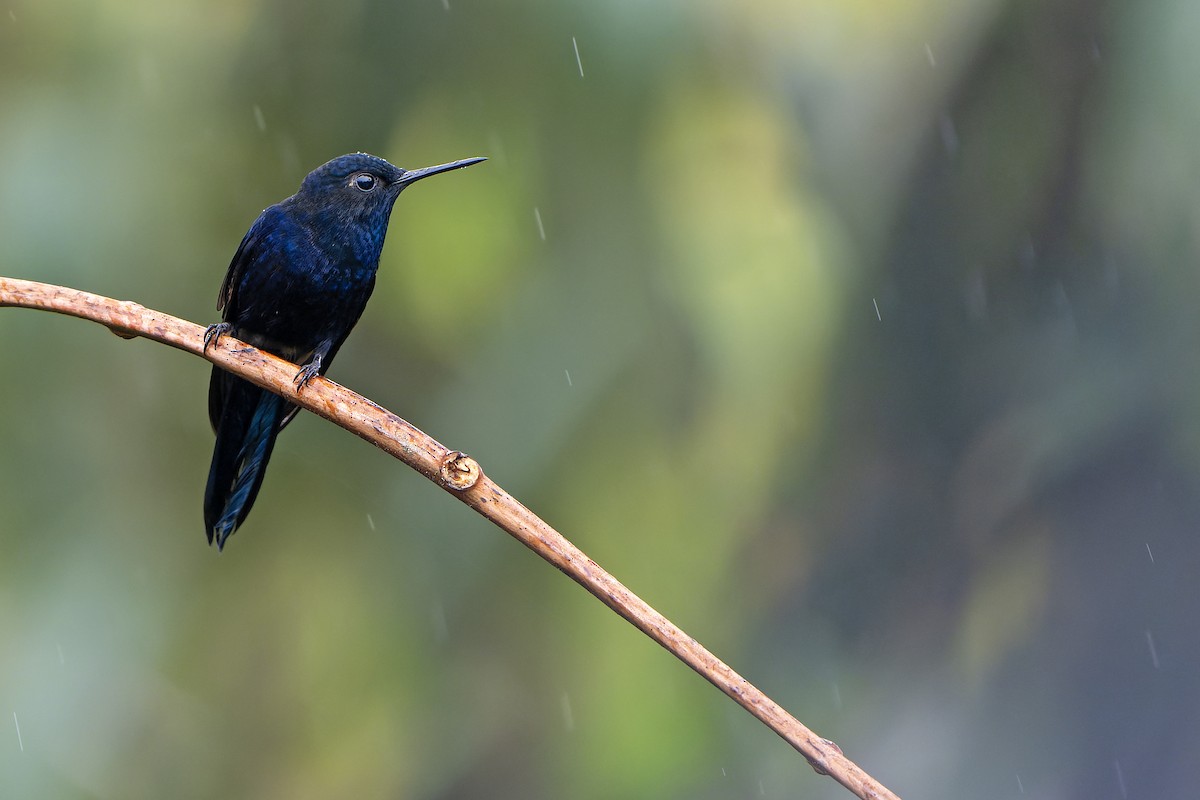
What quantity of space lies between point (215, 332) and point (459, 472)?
2.52 feet

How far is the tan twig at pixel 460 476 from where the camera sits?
124 centimetres

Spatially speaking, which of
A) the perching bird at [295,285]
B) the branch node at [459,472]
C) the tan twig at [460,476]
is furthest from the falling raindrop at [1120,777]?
the branch node at [459,472]

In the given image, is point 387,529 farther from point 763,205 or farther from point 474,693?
point 763,205

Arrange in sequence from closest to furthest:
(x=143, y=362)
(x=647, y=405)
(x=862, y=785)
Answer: (x=862, y=785) < (x=143, y=362) < (x=647, y=405)

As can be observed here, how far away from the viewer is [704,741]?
3.64 m

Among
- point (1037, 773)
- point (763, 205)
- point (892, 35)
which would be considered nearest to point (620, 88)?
point (763, 205)

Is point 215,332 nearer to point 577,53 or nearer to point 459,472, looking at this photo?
point 459,472

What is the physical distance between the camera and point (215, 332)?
6.31 feet

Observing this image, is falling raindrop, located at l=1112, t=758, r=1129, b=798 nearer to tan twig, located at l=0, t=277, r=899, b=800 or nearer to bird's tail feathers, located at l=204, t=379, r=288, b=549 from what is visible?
tan twig, located at l=0, t=277, r=899, b=800

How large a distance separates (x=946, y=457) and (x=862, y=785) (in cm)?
305

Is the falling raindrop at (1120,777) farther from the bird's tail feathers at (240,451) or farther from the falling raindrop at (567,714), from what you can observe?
the bird's tail feathers at (240,451)

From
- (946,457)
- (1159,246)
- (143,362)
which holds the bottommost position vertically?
(143,362)

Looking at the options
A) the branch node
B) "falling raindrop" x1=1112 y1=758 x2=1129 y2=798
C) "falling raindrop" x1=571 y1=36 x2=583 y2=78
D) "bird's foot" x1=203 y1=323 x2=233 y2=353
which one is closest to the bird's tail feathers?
"bird's foot" x1=203 y1=323 x2=233 y2=353

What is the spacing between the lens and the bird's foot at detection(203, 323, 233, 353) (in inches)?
63.9
